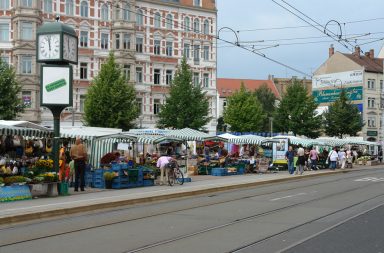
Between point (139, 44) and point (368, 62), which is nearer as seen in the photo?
point (139, 44)

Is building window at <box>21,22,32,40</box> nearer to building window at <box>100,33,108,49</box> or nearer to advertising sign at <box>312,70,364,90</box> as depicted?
building window at <box>100,33,108,49</box>

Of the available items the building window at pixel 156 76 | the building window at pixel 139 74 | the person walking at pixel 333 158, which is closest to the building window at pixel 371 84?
the building window at pixel 156 76

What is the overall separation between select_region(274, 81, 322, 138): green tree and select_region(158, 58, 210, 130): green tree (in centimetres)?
1608

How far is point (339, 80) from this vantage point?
8538cm

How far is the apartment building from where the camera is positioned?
53156 mm

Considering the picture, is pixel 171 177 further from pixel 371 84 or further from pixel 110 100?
pixel 371 84

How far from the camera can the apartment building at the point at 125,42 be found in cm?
5316

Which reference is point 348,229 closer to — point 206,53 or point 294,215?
point 294,215

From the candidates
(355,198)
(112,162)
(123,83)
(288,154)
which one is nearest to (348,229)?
(355,198)

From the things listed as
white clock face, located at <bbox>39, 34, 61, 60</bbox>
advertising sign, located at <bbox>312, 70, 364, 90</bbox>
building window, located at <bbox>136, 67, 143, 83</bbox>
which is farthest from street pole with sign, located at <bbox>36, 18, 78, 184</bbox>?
advertising sign, located at <bbox>312, 70, 364, 90</bbox>

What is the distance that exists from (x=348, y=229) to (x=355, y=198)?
8.06 metres

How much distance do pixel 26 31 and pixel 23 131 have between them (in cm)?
3254

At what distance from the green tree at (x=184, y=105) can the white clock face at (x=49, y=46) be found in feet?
117

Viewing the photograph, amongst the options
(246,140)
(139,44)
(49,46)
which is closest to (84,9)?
(139,44)
